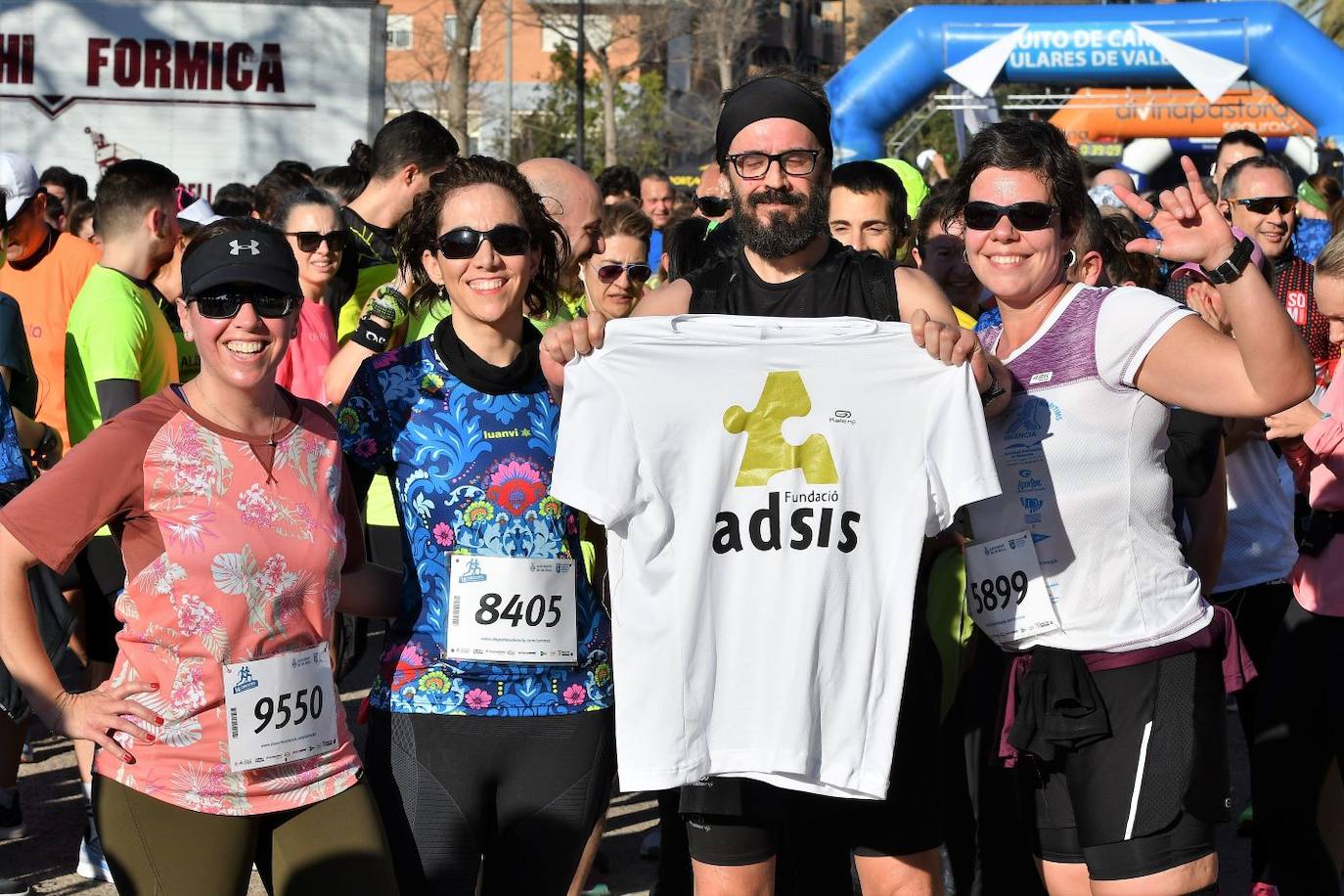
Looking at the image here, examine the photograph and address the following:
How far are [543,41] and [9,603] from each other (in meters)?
68.7

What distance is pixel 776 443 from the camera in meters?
3.23

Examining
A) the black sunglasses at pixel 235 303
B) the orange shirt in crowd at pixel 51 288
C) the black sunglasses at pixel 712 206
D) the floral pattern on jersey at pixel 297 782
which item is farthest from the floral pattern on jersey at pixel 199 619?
the orange shirt in crowd at pixel 51 288

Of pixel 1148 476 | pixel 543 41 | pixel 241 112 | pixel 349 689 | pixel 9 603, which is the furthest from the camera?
pixel 543 41

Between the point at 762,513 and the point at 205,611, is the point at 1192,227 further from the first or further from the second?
the point at 205,611

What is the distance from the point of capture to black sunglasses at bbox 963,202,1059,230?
347 centimetres

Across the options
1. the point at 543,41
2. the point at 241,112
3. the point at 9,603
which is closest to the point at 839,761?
the point at 9,603

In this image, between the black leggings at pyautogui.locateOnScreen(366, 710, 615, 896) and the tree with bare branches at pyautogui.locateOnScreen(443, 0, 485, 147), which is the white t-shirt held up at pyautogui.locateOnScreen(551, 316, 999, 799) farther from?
the tree with bare branches at pyautogui.locateOnScreen(443, 0, 485, 147)

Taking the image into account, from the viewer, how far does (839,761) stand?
10.8ft

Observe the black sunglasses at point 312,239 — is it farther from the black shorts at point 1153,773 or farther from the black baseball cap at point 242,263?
the black shorts at point 1153,773

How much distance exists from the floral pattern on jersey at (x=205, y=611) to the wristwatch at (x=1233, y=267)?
6.31 ft

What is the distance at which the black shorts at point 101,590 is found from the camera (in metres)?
5.56

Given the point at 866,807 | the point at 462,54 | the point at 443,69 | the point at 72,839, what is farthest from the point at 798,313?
the point at 443,69

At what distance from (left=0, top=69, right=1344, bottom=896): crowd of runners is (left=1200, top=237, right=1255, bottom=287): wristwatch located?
0.01m

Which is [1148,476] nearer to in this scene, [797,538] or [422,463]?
[797,538]
